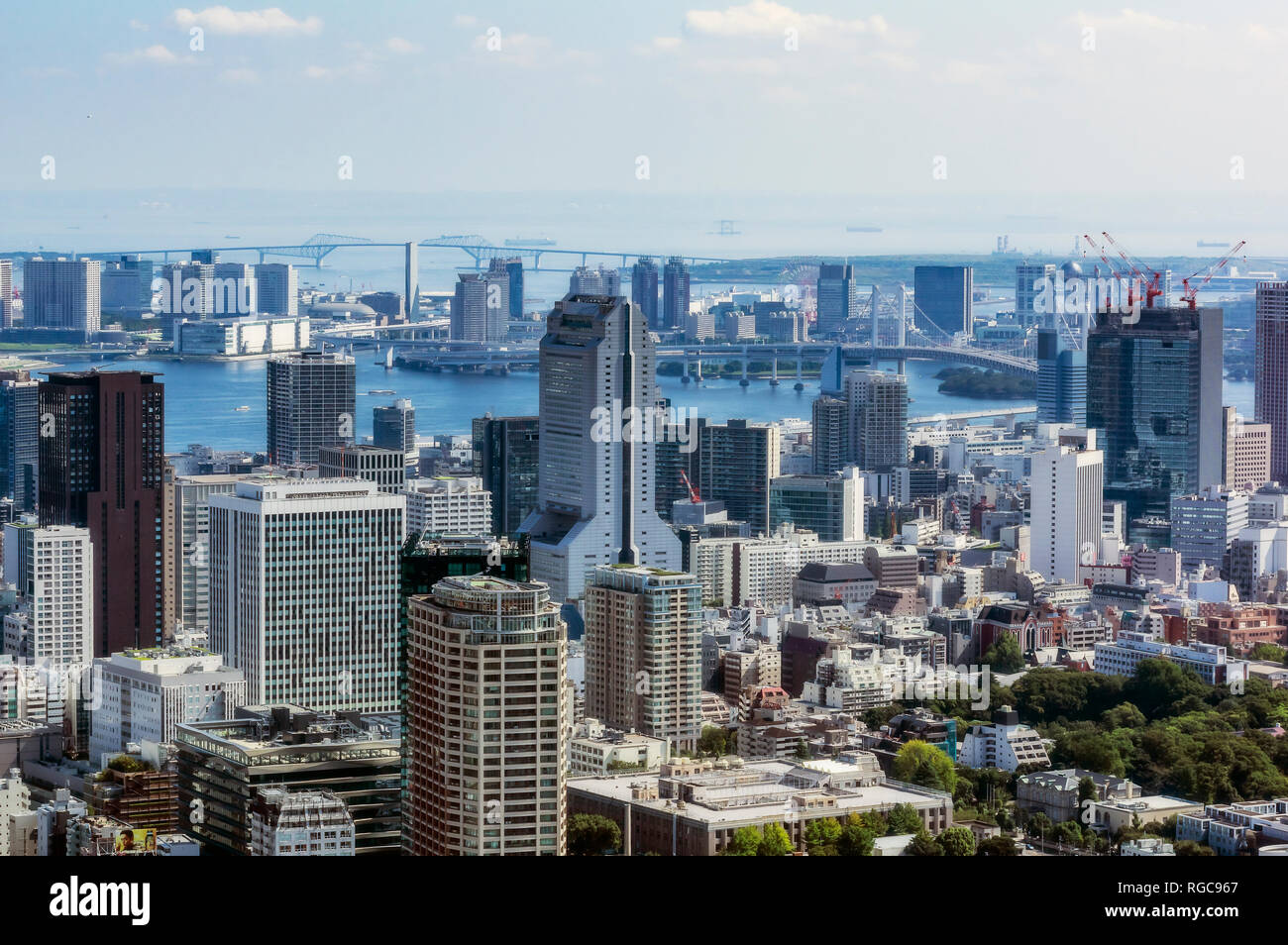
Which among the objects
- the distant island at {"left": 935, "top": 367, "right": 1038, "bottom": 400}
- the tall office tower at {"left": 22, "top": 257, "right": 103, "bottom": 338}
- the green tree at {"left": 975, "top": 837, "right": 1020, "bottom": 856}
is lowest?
the green tree at {"left": 975, "top": 837, "right": 1020, "bottom": 856}

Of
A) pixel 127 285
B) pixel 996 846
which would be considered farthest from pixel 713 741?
pixel 127 285

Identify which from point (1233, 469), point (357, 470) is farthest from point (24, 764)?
point (1233, 469)

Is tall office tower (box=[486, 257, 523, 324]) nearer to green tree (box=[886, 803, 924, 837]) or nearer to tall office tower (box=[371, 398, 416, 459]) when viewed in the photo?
tall office tower (box=[371, 398, 416, 459])

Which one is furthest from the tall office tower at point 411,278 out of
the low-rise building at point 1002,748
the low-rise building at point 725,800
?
the low-rise building at point 725,800

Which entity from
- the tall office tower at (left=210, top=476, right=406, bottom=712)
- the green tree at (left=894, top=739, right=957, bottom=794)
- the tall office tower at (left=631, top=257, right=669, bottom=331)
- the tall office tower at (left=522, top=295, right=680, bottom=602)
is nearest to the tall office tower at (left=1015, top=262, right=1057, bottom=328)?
the tall office tower at (left=631, top=257, right=669, bottom=331)
